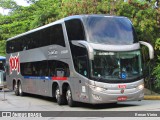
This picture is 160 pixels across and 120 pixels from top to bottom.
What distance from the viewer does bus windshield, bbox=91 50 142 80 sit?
52.0 feet

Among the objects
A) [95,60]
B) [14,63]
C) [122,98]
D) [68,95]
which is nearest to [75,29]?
[95,60]

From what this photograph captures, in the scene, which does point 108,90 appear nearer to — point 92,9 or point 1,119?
point 1,119

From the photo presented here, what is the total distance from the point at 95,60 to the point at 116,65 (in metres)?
0.95

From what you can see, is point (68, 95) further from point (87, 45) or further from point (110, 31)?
point (110, 31)

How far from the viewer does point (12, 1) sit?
43812 mm

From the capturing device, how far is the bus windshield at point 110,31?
53.3 ft

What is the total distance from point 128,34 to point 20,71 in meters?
10.8

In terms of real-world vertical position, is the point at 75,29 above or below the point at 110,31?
above

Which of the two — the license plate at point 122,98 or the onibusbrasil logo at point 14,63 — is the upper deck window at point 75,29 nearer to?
the license plate at point 122,98

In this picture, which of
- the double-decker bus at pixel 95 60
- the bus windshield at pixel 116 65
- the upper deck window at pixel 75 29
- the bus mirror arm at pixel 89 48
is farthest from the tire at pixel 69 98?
the bus mirror arm at pixel 89 48

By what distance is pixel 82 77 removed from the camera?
16.3m

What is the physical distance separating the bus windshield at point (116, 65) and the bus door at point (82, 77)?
0.44 meters

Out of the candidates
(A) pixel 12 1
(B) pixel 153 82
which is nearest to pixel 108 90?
(B) pixel 153 82

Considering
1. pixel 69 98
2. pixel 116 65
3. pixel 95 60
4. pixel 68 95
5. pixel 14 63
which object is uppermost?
pixel 14 63
